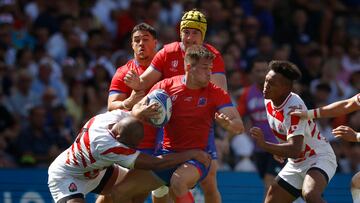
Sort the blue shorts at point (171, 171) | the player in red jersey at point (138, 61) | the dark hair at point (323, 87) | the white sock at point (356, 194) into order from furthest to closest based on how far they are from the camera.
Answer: the dark hair at point (323, 87) → the player in red jersey at point (138, 61) → the white sock at point (356, 194) → the blue shorts at point (171, 171)

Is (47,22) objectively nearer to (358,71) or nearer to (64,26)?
(64,26)

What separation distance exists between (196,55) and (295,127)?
1304 millimetres

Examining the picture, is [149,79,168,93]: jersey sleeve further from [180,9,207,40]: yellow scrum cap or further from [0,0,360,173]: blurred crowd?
[0,0,360,173]: blurred crowd

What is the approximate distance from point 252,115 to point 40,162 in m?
3.33

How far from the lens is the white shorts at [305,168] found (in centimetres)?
1139

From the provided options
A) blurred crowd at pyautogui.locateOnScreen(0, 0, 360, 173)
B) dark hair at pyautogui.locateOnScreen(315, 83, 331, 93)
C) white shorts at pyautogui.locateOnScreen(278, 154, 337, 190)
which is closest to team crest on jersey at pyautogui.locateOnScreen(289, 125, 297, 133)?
white shorts at pyautogui.locateOnScreen(278, 154, 337, 190)

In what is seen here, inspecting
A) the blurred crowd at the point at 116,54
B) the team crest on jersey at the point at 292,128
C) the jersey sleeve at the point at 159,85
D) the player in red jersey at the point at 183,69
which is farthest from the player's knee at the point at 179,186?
the blurred crowd at the point at 116,54

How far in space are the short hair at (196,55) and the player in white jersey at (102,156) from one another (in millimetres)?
722

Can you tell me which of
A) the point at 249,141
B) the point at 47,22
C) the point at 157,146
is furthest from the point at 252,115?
the point at 47,22

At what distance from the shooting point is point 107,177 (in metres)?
11.7

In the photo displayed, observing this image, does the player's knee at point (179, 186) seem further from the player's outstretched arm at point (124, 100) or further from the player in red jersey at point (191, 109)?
the player's outstretched arm at point (124, 100)

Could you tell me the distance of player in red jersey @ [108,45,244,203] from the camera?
1111 cm

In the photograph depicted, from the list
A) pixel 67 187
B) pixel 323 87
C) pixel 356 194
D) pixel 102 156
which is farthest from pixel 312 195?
pixel 323 87

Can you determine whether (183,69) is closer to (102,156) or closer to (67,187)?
(102,156)
